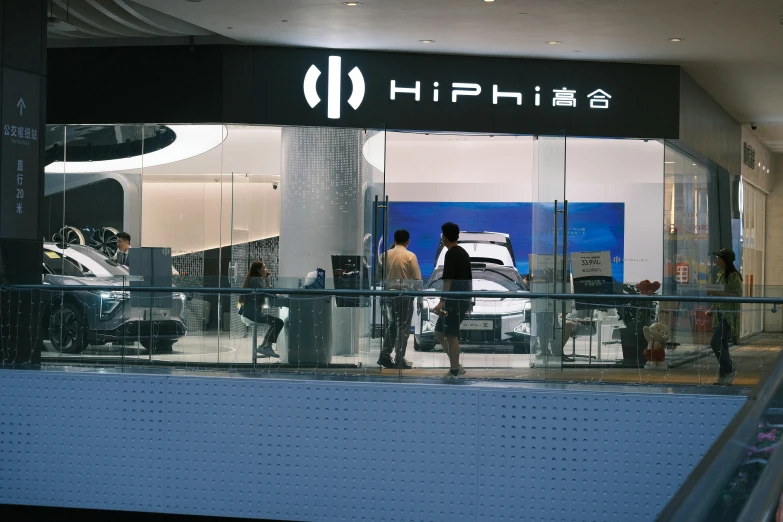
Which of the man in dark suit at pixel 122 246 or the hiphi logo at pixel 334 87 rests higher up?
the hiphi logo at pixel 334 87

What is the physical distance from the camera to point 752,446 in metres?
2.73

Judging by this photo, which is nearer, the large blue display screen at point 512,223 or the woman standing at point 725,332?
the woman standing at point 725,332

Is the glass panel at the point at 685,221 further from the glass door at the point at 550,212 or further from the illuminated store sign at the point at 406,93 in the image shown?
the glass door at the point at 550,212

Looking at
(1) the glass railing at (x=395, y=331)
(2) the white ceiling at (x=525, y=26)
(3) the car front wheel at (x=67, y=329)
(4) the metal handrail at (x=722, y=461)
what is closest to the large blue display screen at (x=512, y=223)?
(2) the white ceiling at (x=525, y=26)

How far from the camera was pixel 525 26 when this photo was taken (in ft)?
31.9

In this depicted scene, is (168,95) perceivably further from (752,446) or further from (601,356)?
(752,446)

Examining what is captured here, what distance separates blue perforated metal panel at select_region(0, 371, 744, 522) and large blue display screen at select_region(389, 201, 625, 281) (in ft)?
34.6

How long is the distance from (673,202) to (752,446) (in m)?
10.5

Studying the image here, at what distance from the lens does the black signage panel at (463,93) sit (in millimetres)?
10812

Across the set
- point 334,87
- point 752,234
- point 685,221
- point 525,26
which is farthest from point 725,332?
point 752,234

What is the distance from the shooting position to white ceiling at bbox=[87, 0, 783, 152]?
29.5 ft

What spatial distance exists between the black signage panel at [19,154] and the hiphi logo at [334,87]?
4.42 metres

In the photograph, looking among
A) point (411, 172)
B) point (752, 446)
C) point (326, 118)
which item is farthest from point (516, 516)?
point (411, 172)

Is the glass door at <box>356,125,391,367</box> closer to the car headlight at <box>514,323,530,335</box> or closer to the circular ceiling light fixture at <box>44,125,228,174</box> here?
the circular ceiling light fixture at <box>44,125,228,174</box>
